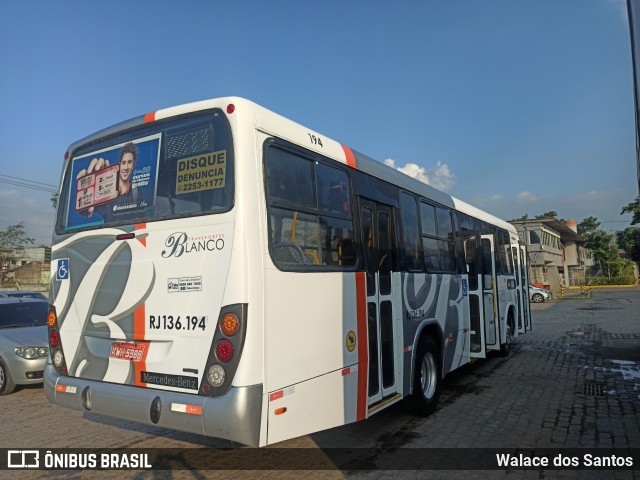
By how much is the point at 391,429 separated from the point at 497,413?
5.44 feet

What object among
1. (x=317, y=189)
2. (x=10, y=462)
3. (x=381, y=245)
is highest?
(x=317, y=189)

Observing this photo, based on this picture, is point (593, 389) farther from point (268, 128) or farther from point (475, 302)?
point (268, 128)

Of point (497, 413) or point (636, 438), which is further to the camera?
point (497, 413)

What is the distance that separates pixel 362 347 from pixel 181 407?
6.48ft

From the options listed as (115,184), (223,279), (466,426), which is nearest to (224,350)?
(223,279)

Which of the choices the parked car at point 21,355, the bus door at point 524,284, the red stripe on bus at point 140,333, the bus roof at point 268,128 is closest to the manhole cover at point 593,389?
the bus door at point 524,284

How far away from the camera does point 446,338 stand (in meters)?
7.04

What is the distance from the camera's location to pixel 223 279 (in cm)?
354

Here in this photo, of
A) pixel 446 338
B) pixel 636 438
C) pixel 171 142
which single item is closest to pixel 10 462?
pixel 171 142

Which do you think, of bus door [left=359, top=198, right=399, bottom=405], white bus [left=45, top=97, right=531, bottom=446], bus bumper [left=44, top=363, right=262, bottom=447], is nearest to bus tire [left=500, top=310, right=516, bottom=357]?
white bus [left=45, top=97, right=531, bottom=446]

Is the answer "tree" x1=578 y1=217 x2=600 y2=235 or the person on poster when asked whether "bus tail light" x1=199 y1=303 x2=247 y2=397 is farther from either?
"tree" x1=578 y1=217 x2=600 y2=235

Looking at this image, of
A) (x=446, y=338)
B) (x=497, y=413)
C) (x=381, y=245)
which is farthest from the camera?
(x=446, y=338)

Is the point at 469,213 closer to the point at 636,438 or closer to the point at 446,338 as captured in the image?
the point at 446,338

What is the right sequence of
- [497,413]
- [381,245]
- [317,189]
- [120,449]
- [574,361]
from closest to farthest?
1. [317,189]
2. [120,449]
3. [381,245]
4. [497,413]
5. [574,361]
